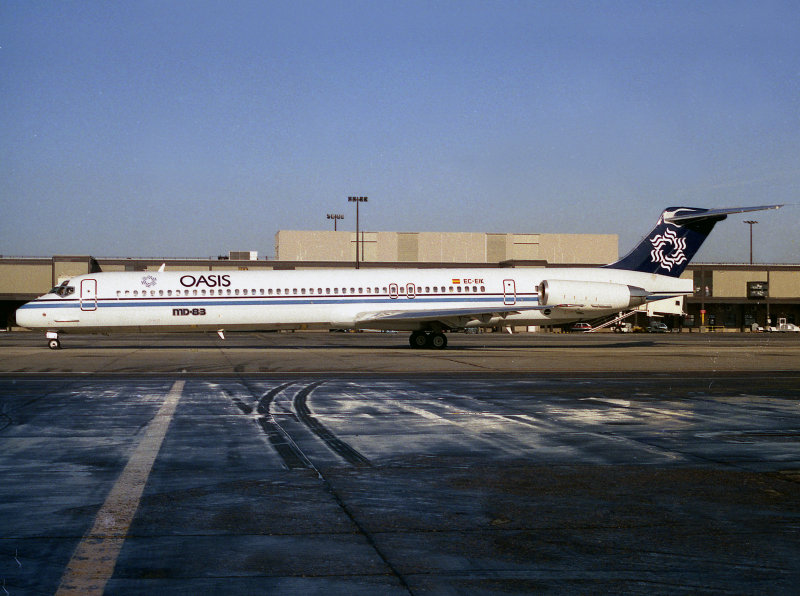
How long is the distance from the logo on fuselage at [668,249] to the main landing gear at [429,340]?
11370 mm

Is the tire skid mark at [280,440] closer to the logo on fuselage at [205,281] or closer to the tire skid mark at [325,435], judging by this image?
the tire skid mark at [325,435]

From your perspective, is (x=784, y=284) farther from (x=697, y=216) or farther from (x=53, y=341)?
(x=53, y=341)

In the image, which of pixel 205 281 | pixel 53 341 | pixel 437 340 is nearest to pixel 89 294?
pixel 53 341


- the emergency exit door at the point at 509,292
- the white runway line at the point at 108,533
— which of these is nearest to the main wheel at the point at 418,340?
the emergency exit door at the point at 509,292

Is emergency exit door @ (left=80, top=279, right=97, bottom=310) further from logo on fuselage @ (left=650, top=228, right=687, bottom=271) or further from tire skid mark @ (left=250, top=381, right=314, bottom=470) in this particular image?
logo on fuselage @ (left=650, top=228, right=687, bottom=271)

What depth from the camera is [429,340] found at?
38.6 meters

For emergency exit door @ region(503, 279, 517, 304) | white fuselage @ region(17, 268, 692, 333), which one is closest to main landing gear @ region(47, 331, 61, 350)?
white fuselage @ region(17, 268, 692, 333)

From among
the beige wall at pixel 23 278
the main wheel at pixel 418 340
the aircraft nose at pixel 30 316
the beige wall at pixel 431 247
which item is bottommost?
the main wheel at pixel 418 340

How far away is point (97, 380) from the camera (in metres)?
21.1

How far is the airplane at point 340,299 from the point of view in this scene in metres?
35.6

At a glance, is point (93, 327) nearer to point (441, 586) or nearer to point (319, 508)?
point (319, 508)

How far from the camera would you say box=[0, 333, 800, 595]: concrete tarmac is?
18.3 feet

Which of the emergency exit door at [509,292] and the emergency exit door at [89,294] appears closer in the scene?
the emergency exit door at [89,294]

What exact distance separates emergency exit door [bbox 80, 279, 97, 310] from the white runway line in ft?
87.1
